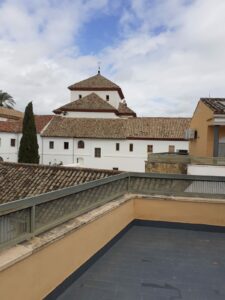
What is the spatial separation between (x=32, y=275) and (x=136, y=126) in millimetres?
27152

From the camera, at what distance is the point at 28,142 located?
1072 inches

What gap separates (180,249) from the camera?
14.2 ft

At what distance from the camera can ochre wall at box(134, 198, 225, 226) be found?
5094 mm

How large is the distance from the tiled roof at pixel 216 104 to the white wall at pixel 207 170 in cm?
307

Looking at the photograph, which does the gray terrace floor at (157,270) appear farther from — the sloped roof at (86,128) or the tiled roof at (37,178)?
the sloped roof at (86,128)

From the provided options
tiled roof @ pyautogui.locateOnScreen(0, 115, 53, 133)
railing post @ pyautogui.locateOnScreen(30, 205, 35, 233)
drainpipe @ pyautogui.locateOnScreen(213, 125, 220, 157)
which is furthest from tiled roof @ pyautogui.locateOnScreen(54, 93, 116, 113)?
railing post @ pyautogui.locateOnScreen(30, 205, 35, 233)

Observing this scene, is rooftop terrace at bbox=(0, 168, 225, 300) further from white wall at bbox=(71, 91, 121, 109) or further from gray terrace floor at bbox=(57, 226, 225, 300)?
white wall at bbox=(71, 91, 121, 109)

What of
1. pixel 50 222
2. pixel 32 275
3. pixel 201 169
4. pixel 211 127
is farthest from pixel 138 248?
pixel 211 127

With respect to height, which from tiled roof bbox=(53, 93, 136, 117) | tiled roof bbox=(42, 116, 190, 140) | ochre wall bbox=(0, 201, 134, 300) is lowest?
ochre wall bbox=(0, 201, 134, 300)

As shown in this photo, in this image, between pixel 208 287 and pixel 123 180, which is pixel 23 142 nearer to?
pixel 123 180

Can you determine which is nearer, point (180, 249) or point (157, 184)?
point (180, 249)

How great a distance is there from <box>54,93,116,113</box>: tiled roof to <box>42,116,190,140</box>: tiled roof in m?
1.77

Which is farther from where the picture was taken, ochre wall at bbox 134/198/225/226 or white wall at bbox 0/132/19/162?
white wall at bbox 0/132/19/162

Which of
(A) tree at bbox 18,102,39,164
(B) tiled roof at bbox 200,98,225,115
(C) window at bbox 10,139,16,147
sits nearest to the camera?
(B) tiled roof at bbox 200,98,225,115
